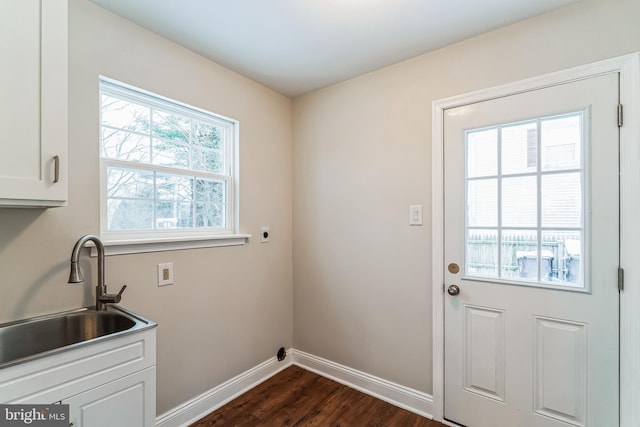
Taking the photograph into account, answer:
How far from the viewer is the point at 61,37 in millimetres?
1150

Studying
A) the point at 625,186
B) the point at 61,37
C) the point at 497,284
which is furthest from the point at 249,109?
the point at 625,186

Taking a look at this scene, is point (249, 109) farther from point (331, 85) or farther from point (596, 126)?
point (596, 126)

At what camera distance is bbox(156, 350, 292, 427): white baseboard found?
1.78m

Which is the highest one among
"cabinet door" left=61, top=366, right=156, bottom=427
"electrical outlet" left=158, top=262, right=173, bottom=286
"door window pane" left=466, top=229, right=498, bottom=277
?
"door window pane" left=466, top=229, right=498, bottom=277

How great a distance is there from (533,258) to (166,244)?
2.13m

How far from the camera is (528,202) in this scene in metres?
1.61

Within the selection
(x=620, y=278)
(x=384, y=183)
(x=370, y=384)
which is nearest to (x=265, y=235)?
(x=384, y=183)

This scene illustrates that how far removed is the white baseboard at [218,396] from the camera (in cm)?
178

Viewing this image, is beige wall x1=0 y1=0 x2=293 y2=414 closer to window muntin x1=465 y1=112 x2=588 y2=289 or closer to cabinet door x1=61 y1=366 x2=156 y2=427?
cabinet door x1=61 y1=366 x2=156 y2=427

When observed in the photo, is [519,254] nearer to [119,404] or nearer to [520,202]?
[520,202]

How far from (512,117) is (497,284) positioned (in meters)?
0.97

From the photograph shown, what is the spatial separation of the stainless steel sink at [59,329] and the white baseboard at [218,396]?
2.38 ft

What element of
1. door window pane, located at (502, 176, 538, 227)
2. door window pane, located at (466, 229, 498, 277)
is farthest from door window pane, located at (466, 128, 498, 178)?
door window pane, located at (466, 229, 498, 277)

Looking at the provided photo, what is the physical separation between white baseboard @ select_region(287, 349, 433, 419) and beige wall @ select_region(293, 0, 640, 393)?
0.05 meters
